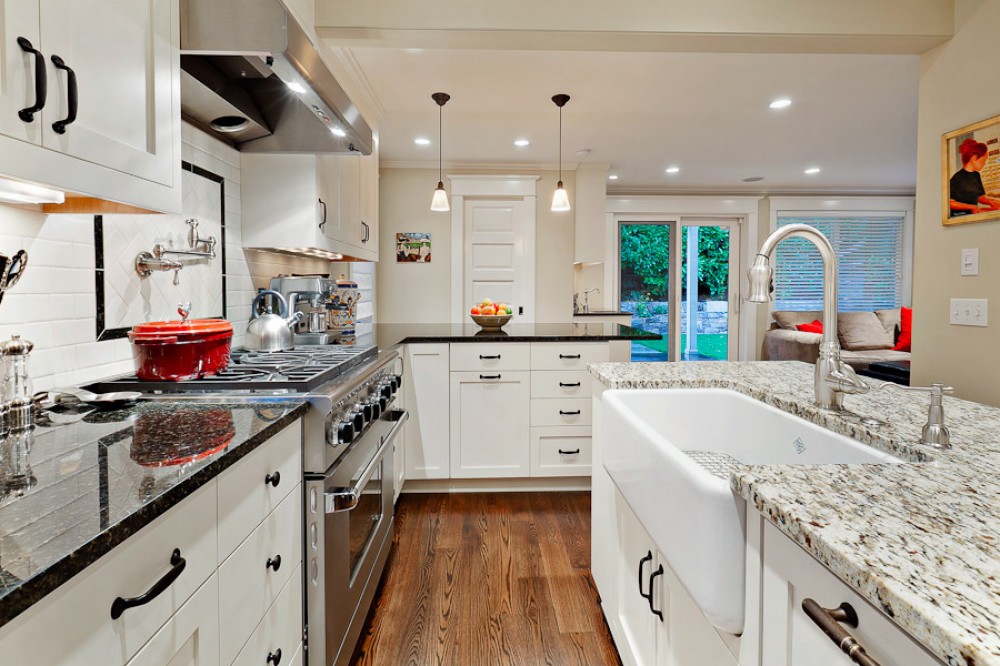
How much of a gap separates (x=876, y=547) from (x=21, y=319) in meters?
1.64

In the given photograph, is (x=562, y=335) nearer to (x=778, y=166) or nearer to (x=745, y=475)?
(x=745, y=475)

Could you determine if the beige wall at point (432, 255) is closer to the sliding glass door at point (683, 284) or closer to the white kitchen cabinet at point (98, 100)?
the sliding glass door at point (683, 284)

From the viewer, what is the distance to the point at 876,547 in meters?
0.57

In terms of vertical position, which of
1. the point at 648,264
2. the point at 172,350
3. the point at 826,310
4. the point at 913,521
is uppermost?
the point at 648,264

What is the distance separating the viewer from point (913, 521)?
2.08 feet

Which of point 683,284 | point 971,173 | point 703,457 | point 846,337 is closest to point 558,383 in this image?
point 703,457

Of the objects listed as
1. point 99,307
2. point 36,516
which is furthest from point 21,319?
point 36,516

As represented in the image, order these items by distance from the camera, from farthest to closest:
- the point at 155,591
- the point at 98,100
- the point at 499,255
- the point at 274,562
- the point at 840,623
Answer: the point at 499,255 → the point at 274,562 → the point at 98,100 → the point at 155,591 → the point at 840,623

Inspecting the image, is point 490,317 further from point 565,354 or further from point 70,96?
point 70,96

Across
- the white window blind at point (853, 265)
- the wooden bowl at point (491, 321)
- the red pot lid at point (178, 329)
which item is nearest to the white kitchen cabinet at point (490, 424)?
the wooden bowl at point (491, 321)

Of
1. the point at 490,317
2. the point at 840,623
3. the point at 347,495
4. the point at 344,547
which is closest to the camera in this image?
the point at 840,623

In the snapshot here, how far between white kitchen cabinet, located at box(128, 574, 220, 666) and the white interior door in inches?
189

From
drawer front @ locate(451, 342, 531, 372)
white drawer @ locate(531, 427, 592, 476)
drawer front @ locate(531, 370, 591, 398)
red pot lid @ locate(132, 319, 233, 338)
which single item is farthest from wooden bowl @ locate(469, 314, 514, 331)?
red pot lid @ locate(132, 319, 233, 338)

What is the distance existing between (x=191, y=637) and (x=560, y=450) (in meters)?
2.43
